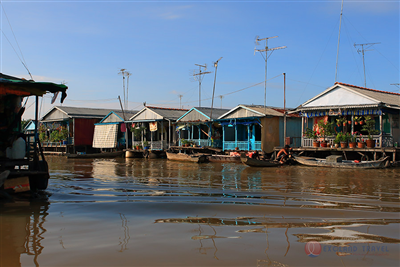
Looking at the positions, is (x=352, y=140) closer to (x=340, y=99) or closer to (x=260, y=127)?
(x=340, y=99)

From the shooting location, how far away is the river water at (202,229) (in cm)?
454

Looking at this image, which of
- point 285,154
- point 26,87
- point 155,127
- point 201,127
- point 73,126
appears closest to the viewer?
point 26,87

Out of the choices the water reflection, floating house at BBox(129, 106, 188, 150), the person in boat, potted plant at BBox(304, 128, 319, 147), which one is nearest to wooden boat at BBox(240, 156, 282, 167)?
the person in boat

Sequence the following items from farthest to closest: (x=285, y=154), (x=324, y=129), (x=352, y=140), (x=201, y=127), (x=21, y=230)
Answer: (x=201, y=127), (x=324, y=129), (x=285, y=154), (x=352, y=140), (x=21, y=230)

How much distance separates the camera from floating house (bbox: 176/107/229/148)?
26.5 metres

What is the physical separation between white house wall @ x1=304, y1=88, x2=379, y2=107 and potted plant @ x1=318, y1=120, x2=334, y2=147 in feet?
3.81

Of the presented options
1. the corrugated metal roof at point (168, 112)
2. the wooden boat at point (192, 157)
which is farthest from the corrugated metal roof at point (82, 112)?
the wooden boat at point (192, 157)

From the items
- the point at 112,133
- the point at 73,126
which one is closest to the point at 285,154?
the point at 112,133

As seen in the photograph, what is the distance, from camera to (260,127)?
24.2 metres

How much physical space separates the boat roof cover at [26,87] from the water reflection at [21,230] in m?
2.50

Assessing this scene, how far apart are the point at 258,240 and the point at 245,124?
18884mm

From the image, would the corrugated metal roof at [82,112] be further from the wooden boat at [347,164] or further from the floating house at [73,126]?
the wooden boat at [347,164]

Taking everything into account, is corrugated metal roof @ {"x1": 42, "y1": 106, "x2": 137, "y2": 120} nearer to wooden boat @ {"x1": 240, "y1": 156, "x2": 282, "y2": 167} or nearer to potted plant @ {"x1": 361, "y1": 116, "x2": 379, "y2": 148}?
wooden boat @ {"x1": 240, "y1": 156, "x2": 282, "y2": 167}

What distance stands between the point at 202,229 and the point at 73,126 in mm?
31253
